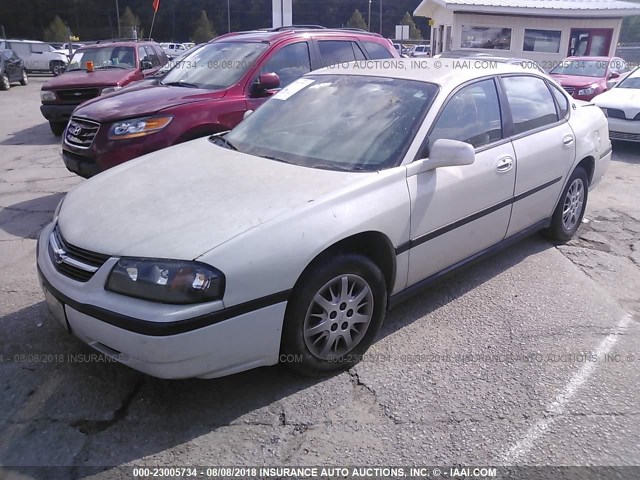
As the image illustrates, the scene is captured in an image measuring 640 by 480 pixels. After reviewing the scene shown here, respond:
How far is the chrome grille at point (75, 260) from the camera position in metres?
2.58

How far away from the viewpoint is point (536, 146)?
414cm

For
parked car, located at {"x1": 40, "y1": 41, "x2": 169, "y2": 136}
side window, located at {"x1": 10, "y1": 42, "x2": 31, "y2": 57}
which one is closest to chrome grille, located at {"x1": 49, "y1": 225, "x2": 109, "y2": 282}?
parked car, located at {"x1": 40, "y1": 41, "x2": 169, "y2": 136}

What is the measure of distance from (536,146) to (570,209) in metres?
1.09

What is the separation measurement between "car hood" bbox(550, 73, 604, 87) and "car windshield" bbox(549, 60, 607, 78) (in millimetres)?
380

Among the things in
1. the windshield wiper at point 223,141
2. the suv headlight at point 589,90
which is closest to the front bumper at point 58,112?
the windshield wiper at point 223,141

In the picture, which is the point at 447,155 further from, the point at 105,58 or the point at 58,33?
the point at 58,33

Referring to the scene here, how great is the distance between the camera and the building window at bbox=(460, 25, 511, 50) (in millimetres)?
23297

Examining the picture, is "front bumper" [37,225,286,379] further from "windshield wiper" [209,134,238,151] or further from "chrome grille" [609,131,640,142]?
"chrome grille" [609,131,640,142]

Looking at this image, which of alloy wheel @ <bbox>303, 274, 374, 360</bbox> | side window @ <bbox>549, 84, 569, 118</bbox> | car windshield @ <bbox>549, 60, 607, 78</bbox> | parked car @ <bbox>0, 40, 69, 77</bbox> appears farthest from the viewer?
parked car @ <bbox>0, 40, 69, 77</bbox>

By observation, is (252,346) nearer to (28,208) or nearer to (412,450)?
(412,450)

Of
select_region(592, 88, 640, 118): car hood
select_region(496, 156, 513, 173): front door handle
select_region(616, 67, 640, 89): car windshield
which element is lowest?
select_region(592, 88, 640, 118): car hood

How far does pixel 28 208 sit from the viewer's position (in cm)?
593

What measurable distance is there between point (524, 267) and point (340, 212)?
2371 millimetres

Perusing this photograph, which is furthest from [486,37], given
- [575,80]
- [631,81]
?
[631,81]
